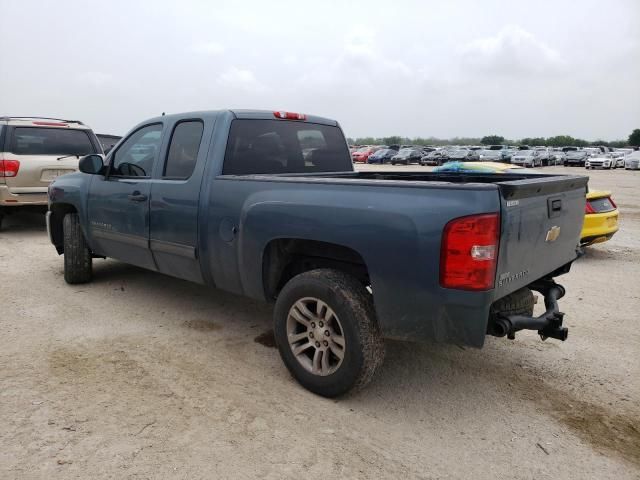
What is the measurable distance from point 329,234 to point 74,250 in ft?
12.0

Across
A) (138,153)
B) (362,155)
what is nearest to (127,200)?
(138,153)

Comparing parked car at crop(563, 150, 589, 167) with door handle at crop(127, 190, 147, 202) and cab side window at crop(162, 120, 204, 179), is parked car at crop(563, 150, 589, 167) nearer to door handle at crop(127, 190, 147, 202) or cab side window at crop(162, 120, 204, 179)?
cab side window at crop(162, 120, 204, 179)

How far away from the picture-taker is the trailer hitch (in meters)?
2.77

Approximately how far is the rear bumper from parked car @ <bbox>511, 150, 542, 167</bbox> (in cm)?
3625

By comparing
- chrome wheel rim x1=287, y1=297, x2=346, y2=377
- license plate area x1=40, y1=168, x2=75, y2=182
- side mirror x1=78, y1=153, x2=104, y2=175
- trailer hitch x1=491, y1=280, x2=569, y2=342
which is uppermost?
side mirror x1=78, y1=153, x2=104, y2=175

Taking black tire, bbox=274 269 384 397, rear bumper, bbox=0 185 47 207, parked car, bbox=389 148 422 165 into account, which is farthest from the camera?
parked car, bbox=389 148 422 165

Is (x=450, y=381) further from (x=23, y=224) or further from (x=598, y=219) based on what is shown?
(x=23, y=224)

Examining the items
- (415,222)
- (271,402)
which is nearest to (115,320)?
(271,402)

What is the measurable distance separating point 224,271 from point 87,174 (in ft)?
8.06

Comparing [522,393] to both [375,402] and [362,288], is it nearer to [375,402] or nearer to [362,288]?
[375,402]

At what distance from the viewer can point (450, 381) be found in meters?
3.47

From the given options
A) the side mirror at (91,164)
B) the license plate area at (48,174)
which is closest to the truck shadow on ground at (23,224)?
the license plate area at (48,174)

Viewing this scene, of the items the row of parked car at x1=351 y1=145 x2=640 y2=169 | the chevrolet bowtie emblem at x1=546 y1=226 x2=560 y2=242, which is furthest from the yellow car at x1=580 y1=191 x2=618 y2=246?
the row of parked car at x1=351 y1=145 x2=640 y2=169

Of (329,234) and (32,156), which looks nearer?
(329,234)
